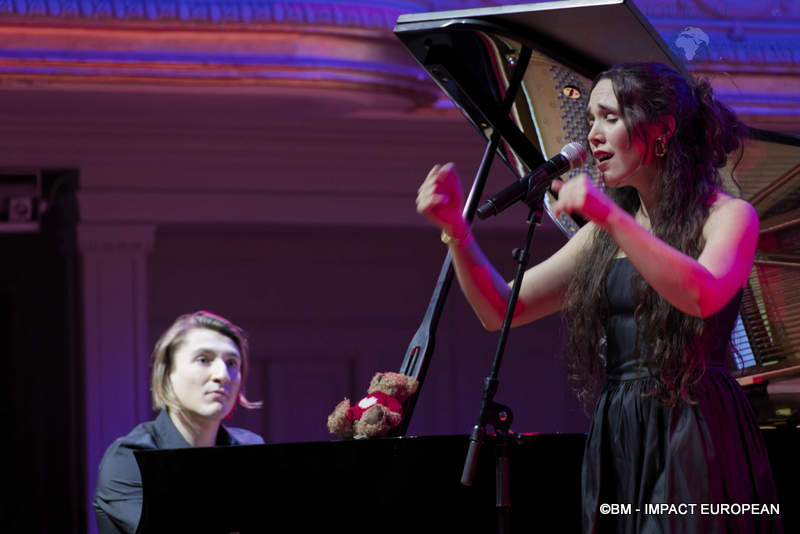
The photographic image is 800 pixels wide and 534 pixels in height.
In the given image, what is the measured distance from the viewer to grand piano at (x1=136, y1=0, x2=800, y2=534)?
2021mm

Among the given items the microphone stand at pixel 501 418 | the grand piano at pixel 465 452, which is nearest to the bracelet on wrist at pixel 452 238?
the microphone stand at pixel 501 418

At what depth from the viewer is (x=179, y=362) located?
3607 millimetres

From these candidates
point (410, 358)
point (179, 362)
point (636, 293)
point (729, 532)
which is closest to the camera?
point (729, 532)

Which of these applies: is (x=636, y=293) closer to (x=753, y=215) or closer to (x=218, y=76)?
(x=753, y=215)

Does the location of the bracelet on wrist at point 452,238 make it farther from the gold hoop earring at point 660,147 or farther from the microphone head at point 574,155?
the gold hoop earring at point 660,147

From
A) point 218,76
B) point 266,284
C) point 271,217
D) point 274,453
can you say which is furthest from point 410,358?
point 266,284

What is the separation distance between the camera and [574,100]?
8.45ft

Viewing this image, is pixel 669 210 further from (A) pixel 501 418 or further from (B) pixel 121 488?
(B) pixel 121 488

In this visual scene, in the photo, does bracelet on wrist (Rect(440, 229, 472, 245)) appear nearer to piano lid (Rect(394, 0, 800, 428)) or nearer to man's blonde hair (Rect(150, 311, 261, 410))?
piano lid (Rect(394, 0, 800, 428))

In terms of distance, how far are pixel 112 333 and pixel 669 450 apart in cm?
391

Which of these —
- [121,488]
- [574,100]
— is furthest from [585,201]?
[121,488]

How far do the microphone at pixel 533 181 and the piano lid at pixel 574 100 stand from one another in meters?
0.29

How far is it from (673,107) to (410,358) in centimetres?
73

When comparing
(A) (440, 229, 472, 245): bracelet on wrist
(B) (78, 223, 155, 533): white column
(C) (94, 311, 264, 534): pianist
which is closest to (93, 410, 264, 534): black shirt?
(C) (94, 311, 264, 534): pianist
